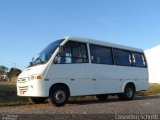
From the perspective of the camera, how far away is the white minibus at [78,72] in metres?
14.8

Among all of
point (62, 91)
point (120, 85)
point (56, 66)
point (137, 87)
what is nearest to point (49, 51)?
point (56, 66)

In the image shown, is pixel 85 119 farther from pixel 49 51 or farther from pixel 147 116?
A: pixel 49 51

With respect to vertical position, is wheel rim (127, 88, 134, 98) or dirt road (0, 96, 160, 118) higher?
wheel rim (127, 88, 134, 98)

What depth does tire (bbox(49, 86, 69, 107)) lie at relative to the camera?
48.4 ft

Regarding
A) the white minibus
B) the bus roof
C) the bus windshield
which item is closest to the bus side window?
the white minibus

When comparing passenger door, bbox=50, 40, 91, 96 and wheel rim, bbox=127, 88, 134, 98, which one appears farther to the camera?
wheel rim, bbox=127, 88, 134, 98

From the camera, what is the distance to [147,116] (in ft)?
36.4

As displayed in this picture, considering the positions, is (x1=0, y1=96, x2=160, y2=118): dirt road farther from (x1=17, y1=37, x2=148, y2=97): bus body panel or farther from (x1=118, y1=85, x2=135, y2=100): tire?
(x1=118, y1=85, x2=135, y2=100): tire

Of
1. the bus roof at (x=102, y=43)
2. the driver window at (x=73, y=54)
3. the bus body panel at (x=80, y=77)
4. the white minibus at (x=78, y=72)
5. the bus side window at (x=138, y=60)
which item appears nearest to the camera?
the bus body panel at (x=80, y=77)

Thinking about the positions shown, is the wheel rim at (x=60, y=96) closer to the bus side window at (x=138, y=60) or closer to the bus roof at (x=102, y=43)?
the bus roof at (x=102, y=43)

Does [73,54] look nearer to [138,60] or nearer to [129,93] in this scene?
[129,93]

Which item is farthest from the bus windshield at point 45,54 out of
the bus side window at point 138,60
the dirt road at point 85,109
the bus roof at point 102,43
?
the bus side window at point 138,60

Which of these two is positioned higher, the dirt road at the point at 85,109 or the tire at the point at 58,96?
the tire at the point at 58,96

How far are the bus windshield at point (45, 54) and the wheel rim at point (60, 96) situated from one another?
1367mm
